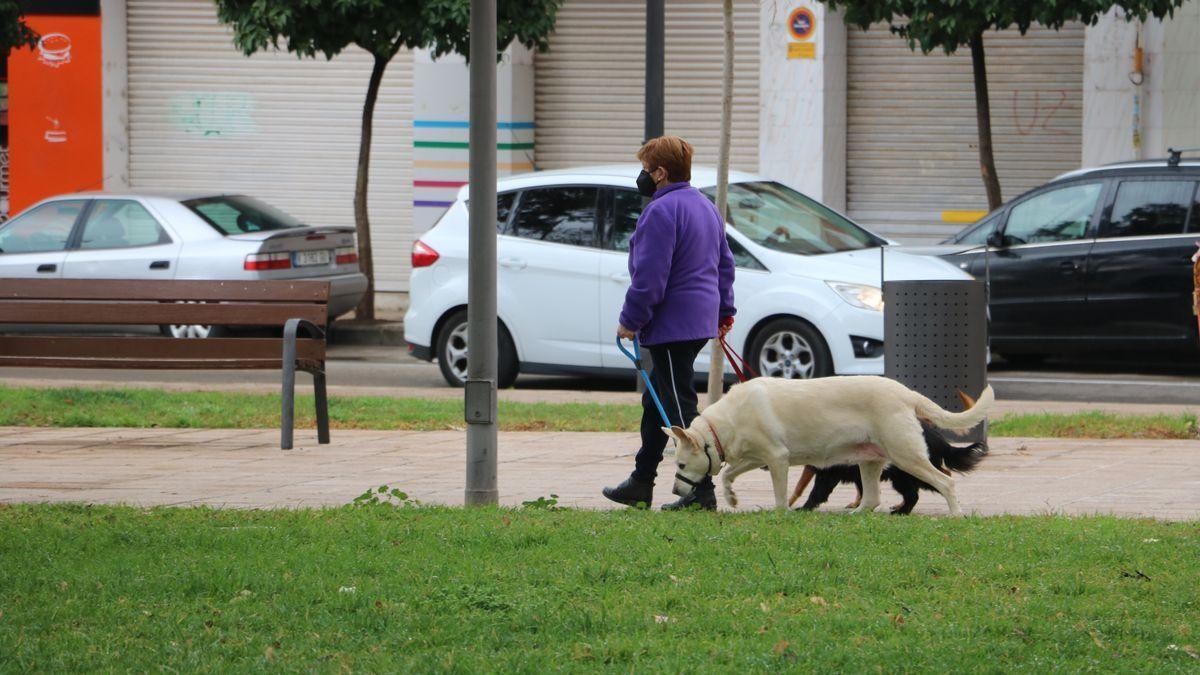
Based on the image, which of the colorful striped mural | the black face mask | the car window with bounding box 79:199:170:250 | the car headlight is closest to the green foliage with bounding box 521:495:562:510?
the black face mask

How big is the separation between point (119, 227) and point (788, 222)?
22.8 feet

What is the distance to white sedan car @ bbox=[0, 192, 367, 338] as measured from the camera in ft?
51.6

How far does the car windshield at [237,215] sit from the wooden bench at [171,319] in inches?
222

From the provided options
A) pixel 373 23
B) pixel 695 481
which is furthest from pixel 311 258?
pixel 695 481

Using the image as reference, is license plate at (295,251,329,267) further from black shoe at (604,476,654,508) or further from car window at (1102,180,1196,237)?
black shoe at (604,476,654,508)

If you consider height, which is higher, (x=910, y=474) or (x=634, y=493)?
(x=910, y=474)

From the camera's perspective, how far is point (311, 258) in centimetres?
1627

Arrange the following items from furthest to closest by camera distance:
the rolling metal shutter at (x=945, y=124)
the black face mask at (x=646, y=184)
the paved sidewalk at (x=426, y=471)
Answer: the rolling metal shutter at (x=945, y=124)
the paved sidewalk at (x=426, y=471)
the black face mask at (x=646, y=184)

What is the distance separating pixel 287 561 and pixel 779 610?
178 cm

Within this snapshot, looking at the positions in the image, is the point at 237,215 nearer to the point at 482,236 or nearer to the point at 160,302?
the point at 160,302

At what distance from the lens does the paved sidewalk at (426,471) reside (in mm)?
7660

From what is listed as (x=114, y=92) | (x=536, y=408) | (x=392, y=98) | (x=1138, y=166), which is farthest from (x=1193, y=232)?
A: (x=114, y=92)

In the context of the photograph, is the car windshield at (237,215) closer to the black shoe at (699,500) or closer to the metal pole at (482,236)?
the metal pole at (482,236)

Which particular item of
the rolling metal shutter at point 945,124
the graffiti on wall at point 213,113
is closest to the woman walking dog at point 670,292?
the rolling metal shutter at point 945,124
